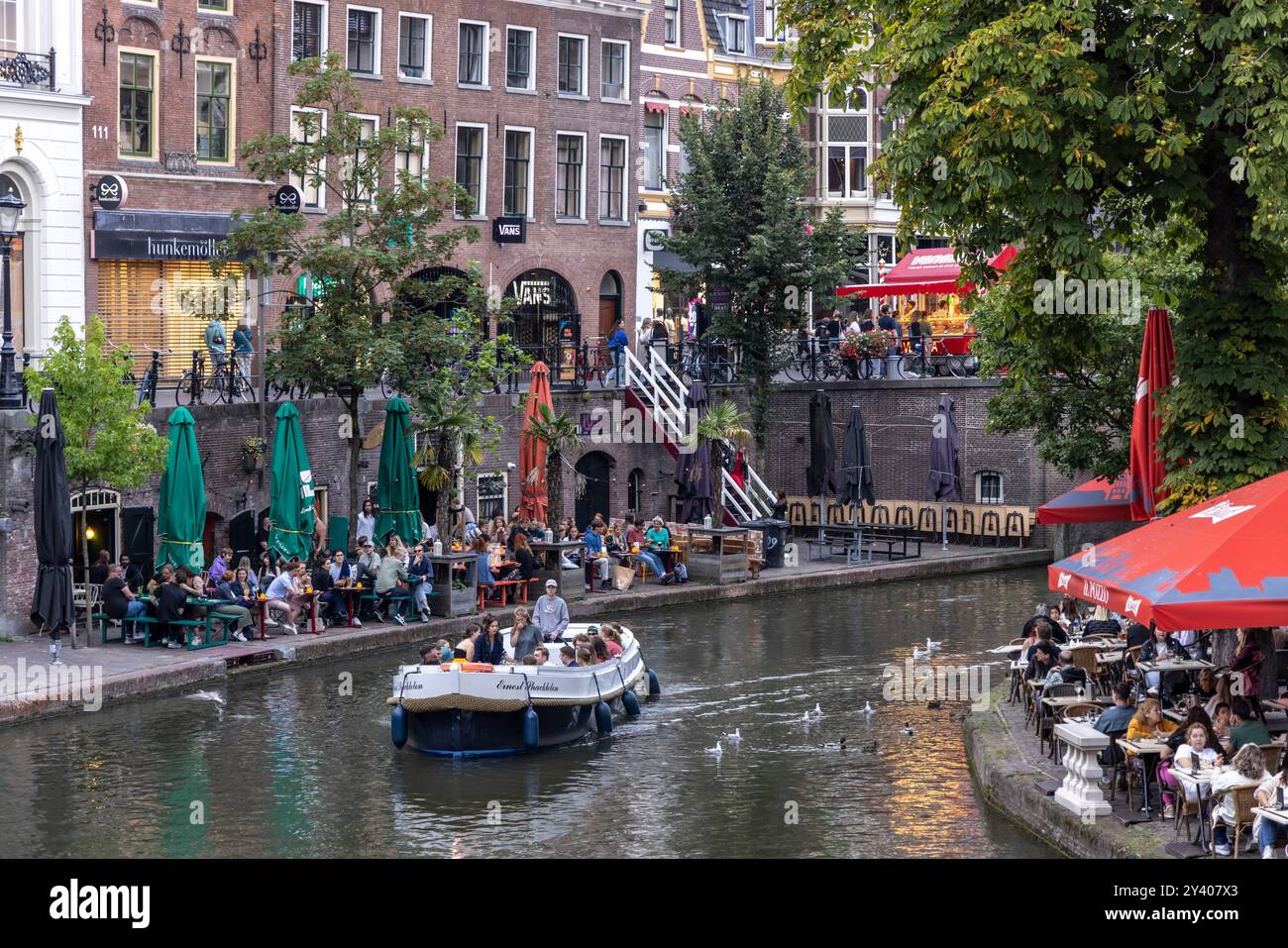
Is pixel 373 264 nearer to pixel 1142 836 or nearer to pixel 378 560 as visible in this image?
pixel 378 560

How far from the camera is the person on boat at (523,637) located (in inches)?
937

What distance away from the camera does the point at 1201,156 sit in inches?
829

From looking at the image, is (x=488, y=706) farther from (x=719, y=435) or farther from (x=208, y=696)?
(x=719, y=435)

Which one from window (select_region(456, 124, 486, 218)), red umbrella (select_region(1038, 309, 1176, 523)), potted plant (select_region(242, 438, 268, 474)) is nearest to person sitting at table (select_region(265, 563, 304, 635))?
potted plant (select_region(242, 438, 268, 474))

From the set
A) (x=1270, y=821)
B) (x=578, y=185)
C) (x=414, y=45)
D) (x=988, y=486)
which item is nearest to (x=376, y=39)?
(x=414, y=45)

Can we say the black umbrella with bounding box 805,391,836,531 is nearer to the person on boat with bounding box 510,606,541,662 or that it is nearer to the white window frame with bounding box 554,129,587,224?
the white window frame with bounding box 554,129,587,224

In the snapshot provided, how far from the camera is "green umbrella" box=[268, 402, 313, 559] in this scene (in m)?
29.8

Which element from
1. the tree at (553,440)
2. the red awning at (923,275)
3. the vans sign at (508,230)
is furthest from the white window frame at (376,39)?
the red awning at (923,275)

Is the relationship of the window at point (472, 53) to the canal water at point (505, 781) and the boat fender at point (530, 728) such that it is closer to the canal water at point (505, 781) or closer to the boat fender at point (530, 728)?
the canal water at point (505, 781)

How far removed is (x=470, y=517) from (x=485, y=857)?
17615 mm

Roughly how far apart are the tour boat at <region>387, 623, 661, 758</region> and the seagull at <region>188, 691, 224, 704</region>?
3.26 metres

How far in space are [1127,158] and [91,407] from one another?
14062mm

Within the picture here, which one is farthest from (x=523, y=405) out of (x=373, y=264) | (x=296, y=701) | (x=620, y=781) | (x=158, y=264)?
(x=620, y=781)

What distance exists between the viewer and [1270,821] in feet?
49.7
